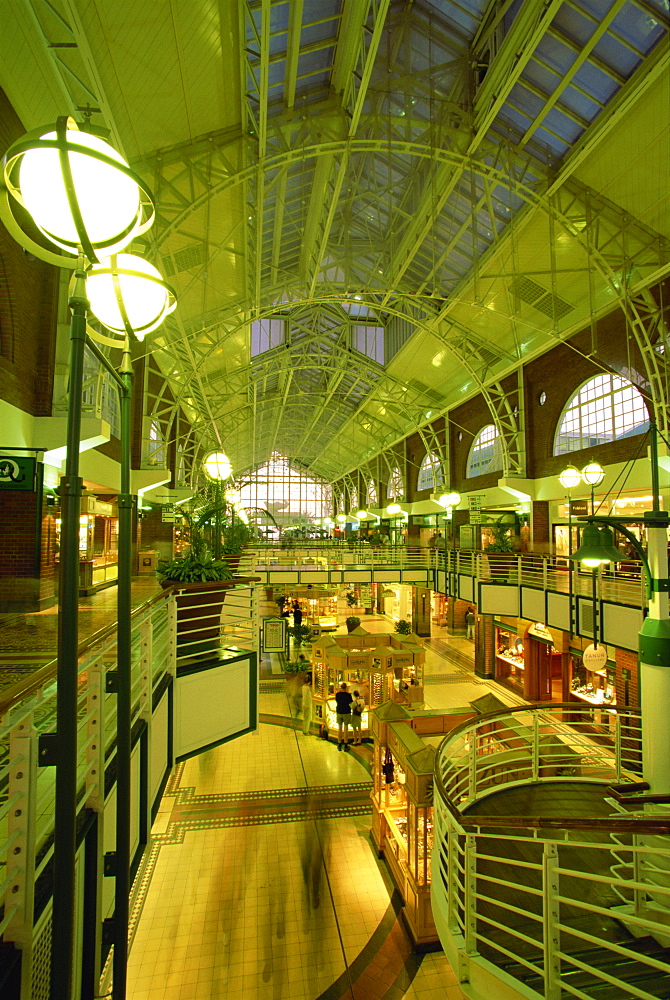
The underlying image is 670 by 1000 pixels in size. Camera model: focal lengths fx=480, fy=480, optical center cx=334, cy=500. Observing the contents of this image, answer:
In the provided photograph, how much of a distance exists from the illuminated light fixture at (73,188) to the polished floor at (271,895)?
319 inches

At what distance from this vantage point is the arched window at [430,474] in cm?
2405

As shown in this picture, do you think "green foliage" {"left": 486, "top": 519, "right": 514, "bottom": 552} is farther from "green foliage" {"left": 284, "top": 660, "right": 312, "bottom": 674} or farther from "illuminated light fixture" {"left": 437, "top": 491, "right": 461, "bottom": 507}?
"green foliage" {"left": 284, "top": 660, "right": 312, "bottom": 674}

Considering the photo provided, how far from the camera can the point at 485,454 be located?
771 inches

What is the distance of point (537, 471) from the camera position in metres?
15.6

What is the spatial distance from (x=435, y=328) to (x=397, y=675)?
11663 millimetres

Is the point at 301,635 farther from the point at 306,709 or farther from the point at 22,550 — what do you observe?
the point at 22,550

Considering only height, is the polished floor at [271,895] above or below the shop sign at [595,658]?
below

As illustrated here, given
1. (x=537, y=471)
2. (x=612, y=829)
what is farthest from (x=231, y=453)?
(x=612, y=829)

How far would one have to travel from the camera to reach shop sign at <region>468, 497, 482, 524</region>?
17864 mm

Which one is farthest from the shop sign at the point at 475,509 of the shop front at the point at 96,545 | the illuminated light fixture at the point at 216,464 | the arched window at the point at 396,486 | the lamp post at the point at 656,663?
the lamp post at the point at 656,663

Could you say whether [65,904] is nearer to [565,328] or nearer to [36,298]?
[36,298]

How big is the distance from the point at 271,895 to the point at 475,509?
1427 centimetres

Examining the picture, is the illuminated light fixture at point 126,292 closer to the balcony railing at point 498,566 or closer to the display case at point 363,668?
the balcony railing at point 498,566

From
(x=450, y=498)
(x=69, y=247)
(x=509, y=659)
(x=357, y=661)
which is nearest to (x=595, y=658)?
(x=357, y=661)
